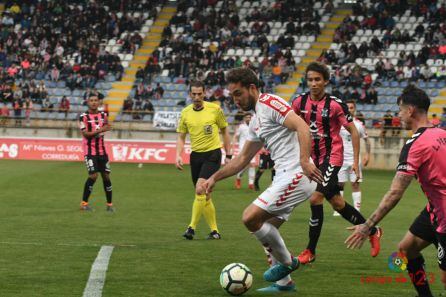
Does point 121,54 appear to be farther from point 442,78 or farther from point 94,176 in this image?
point 94,176

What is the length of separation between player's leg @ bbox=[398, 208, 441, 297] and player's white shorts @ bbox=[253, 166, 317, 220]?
1.18 m

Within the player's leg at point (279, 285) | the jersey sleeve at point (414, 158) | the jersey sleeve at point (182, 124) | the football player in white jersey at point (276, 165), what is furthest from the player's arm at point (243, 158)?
the jersey sleeve at point (182, 124)

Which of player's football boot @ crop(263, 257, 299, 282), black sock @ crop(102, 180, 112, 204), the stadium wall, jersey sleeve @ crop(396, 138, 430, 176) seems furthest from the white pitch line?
the stadium wall

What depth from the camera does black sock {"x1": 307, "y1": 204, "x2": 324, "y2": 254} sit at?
1022 centimetres

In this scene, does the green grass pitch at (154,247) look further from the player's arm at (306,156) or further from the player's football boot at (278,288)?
the player's arm at (306,156)

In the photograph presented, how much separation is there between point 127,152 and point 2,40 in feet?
54.2

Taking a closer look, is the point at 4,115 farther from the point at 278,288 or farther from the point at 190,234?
the point at 278,288

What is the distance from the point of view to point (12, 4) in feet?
169

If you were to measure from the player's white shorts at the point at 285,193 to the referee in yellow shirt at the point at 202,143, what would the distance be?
4178mm

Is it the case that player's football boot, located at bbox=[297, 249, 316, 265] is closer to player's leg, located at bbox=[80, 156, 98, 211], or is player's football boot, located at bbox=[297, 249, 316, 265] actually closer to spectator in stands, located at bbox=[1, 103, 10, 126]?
player's leg, located at bbox=[80, 156, 98, 211]

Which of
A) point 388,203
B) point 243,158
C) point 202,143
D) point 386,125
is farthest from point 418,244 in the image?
point 386,125

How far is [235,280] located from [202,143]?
4.90 meters

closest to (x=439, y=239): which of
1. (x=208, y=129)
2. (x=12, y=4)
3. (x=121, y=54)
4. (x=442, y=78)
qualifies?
(x=208, y=129)

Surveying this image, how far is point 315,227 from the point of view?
10.4 m
